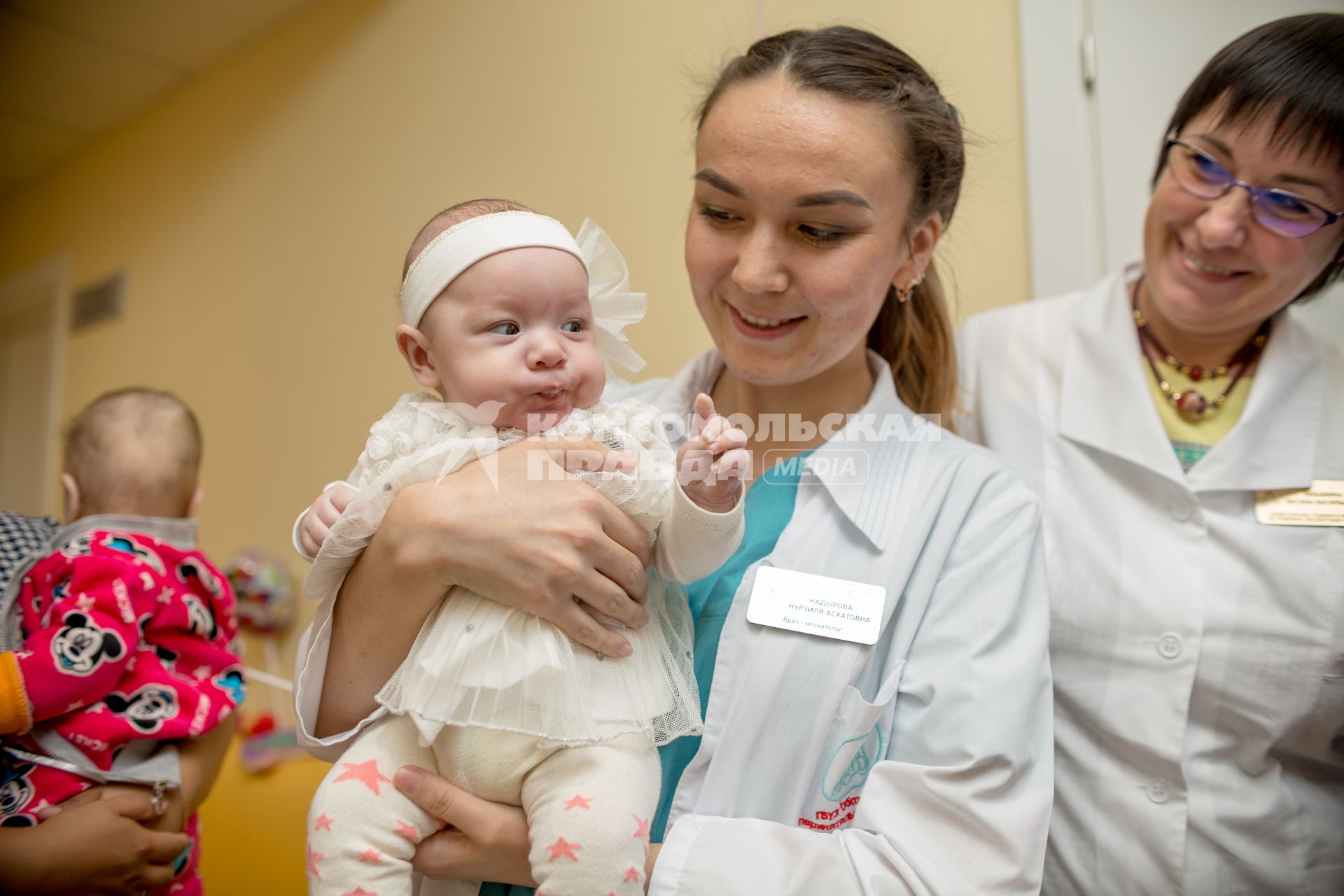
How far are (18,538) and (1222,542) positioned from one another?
2.22 meters

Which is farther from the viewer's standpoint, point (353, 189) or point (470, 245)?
point (353, 189)

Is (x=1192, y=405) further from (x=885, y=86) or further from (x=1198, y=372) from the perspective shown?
(x=885, y=86)

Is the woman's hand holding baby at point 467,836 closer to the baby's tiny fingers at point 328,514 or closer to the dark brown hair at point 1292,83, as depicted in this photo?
the baby's tiny fingers at point 328,514

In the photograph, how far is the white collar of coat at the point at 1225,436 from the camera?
5.11 feet

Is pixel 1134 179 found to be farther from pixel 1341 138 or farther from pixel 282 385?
pixel 282 385

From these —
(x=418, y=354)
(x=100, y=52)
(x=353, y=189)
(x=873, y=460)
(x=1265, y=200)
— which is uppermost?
(x=100, y=52)

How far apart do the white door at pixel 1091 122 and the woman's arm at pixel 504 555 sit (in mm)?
1310

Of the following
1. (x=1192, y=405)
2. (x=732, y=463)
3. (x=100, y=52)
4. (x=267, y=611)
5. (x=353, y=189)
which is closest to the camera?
(x=732, y=463)

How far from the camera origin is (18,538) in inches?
69.5

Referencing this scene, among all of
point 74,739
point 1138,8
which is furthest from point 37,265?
point 1138,8

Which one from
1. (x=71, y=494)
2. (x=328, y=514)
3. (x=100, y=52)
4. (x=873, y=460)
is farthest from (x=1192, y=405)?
(x=100, y=52)

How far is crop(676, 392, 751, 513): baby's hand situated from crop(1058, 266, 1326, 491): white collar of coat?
2.85 ft

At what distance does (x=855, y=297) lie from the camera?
1.38m

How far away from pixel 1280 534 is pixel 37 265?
5.88 metres
